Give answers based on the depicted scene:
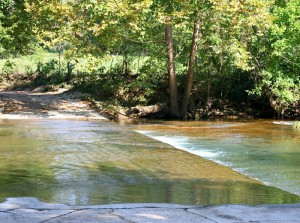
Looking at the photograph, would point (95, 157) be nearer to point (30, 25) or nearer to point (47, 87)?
point (30, 25)

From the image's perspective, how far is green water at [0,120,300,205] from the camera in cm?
839

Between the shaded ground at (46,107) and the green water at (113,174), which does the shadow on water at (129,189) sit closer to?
the green water at (113,174)

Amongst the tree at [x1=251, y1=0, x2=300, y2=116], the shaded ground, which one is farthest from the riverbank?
the shaded ground

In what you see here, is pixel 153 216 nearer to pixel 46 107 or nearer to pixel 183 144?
pixel 183 144

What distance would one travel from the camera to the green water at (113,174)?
27.5ft

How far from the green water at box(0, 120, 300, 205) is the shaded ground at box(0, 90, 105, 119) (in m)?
6.53

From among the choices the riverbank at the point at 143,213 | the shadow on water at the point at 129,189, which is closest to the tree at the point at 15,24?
the shadow on water at the point at 129,189

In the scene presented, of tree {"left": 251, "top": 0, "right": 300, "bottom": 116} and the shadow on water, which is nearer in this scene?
the shadow on water

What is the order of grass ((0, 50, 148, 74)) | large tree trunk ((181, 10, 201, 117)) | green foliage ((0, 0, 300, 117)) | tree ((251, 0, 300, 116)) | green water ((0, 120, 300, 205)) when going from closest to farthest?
green water ((0, 120, 300, 205))
green foliage ((0, 0, 300, 117))
tree ((251, 0, 300, 116))
grass ((0, 50, 148, 74))
large tree trunk ((181, 10, 201, 117))

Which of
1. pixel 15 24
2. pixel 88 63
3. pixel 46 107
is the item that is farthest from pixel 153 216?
pixel 46 107

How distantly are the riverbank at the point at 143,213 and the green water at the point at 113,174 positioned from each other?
81 centimetres

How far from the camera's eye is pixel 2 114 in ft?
73.5

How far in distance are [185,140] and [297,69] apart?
9014mm

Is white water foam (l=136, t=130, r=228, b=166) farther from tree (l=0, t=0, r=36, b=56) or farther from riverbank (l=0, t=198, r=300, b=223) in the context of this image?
tree (l=0, t=0, r=36, b=56)
